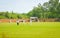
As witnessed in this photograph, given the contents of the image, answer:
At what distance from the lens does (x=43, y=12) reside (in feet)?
8.56

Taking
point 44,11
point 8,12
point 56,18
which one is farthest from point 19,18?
point 56,18

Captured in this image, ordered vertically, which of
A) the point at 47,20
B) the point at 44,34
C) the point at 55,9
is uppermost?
the point at 55,9

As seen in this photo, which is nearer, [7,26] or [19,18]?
[19,18]

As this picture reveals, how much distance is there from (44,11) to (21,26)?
62cm

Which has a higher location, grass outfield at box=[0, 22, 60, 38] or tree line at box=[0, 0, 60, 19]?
tree line at box=[0, 0, 60, 19]

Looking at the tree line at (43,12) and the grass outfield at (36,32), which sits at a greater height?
the tree line at (43,12)

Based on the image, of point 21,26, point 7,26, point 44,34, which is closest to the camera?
point 44,34

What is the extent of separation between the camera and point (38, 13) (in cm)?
262

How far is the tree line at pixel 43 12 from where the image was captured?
2576 millimetres

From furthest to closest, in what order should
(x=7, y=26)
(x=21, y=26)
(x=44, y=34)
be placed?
(x=21, y=26) < (x=7, y=26) < (x=44, y=34)

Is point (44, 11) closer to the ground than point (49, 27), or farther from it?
farther from it

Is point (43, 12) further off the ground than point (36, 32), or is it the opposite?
point (43, 12)

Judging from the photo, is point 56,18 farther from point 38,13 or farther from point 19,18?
point 19,18

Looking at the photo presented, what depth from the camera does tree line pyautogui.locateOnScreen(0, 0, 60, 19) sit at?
258 centimetres
